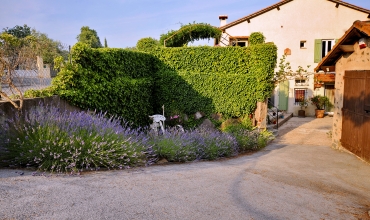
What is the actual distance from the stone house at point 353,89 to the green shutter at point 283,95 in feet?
30.0

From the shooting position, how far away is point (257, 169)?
6.17 m

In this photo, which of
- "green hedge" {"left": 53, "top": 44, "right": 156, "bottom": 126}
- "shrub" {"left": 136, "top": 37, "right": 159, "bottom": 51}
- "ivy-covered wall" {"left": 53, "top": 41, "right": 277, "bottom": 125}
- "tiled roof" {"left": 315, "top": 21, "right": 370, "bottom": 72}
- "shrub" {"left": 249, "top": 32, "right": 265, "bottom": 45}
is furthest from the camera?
"shrub" {"left": 136, "top": 37, "right": 159, "bottom": 51}

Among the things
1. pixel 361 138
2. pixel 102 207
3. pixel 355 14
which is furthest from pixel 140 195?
pixel 355 14

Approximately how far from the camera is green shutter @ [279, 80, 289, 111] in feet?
64.8

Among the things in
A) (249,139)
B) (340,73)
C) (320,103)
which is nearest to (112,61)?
(249,139)

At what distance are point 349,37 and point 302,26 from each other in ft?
38.2

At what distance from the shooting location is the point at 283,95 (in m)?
19.8

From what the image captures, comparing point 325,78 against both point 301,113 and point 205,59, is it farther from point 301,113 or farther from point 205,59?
point 205,59

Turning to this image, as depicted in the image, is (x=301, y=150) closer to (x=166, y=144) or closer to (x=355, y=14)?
(x=166, y=144)

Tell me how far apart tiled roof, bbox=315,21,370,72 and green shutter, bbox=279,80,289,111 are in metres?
9.05

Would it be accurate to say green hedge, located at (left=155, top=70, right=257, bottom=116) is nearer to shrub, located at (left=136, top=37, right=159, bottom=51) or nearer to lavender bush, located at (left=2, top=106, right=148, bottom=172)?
shrub, located at (left=136, top=37, right=159, bottom=51)

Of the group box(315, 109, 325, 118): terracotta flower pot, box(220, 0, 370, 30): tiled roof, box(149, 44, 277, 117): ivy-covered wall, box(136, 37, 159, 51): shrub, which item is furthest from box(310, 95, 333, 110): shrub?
box(136, 37, 159, 51): shrub

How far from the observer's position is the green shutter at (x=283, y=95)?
19766 millimetres

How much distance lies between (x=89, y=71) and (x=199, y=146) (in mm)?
3759
